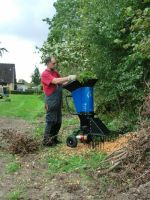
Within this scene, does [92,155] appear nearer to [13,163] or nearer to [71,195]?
[13,163]

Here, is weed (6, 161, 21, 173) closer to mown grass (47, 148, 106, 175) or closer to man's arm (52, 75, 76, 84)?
mown grass (47, 148, 106, 175)

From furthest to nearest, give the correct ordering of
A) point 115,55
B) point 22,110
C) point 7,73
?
point 7,73, point 22,110, point 115,55

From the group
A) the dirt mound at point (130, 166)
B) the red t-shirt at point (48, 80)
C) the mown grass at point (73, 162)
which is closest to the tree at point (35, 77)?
the red t-shirt at point (48, 80)

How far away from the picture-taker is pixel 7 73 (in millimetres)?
103812

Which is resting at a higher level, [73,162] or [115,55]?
[115,55]

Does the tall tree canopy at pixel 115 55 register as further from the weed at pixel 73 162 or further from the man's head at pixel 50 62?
the weed at pixel 73 162

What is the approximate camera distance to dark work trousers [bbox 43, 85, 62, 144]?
11.0m

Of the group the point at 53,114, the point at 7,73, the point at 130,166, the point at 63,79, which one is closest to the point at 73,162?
the point at 130,166

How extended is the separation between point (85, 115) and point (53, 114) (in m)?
0.81

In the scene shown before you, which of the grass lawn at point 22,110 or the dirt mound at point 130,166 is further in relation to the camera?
the grass lawn at point 22,110

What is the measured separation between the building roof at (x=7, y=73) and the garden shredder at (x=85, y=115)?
9077 cm

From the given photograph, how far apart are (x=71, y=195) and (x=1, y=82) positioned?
9391 cm

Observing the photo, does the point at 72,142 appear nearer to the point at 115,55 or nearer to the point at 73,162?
the point at 73,162

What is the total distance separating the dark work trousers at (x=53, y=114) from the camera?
11000 mm
